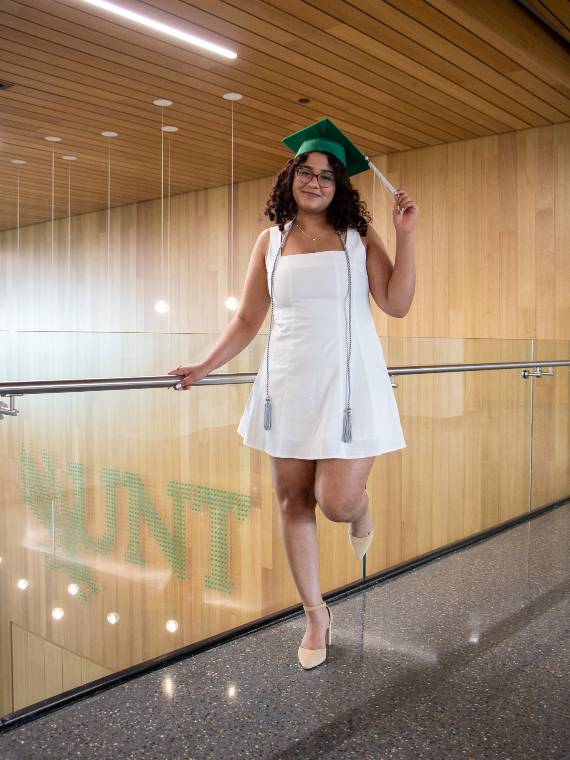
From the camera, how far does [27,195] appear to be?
9.20 m

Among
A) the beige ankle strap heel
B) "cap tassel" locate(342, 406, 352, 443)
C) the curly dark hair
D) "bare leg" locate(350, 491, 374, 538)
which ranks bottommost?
the beige ankle strap heel

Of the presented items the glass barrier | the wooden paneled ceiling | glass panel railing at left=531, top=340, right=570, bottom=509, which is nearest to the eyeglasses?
the glass barrier

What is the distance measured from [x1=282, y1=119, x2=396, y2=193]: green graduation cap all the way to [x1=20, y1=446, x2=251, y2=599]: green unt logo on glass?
97 centimetres

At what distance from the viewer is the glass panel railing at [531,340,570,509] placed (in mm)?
4254

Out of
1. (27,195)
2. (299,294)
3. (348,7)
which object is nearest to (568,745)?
(299,294)

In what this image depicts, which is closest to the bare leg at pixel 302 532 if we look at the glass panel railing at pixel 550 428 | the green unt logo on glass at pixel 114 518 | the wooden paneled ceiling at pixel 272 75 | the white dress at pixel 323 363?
the white dress at pixel 323 363

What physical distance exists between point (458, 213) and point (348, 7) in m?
2.99

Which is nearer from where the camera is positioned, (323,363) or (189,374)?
(323,363)

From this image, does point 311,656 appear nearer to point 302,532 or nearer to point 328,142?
point 302,532

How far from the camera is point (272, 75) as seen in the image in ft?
16.7

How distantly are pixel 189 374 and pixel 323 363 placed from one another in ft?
1.31

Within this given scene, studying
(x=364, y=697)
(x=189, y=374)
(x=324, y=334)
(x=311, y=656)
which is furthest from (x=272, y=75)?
(x=364, y=697)

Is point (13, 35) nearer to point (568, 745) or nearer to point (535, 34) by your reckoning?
point (535, 34)

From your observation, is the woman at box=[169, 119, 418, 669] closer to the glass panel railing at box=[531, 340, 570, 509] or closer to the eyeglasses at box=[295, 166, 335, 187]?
the eyeglasses at box=[295, 166, 335, 187]
